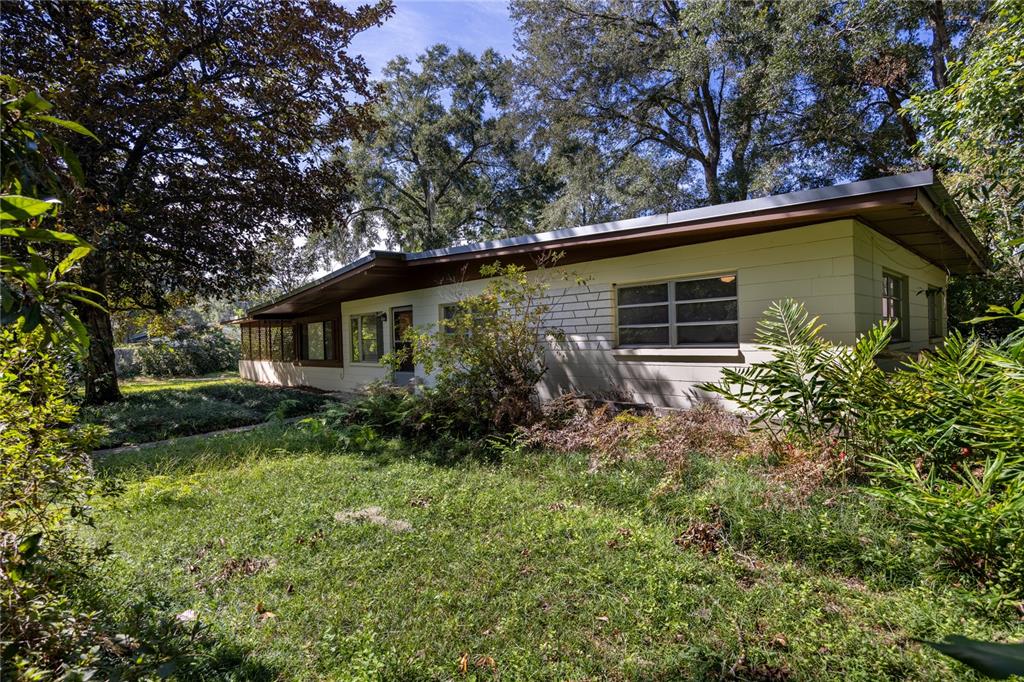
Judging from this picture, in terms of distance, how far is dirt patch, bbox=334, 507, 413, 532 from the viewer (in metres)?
4.04

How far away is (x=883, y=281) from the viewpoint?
7.19 meters

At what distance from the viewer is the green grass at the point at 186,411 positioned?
8570 mm

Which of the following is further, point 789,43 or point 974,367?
point 789,43

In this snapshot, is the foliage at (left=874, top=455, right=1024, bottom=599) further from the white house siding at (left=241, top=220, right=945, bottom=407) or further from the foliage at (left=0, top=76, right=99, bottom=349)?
the foliage at (left=0, top=76, right=99, bottom=349)

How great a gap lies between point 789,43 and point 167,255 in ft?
54.4

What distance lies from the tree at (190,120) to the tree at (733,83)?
8.04m


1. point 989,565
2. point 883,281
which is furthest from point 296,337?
point 989,565

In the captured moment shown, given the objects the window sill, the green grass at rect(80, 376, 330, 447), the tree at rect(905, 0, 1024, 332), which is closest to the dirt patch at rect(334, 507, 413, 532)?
the window sill

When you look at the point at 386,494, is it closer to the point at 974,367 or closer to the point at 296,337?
the point at 974,367

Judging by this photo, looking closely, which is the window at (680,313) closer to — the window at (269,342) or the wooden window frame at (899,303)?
the wooden window frame at (899,303)

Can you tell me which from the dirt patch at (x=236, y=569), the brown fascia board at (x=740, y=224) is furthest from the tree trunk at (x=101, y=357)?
the dirt patch at (x=236, y=569)

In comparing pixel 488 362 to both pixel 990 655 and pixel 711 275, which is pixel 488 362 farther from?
pixel 990 655

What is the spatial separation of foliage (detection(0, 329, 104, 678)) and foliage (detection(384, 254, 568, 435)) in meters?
4.59

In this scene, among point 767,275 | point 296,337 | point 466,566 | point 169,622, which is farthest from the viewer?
point 296,337
